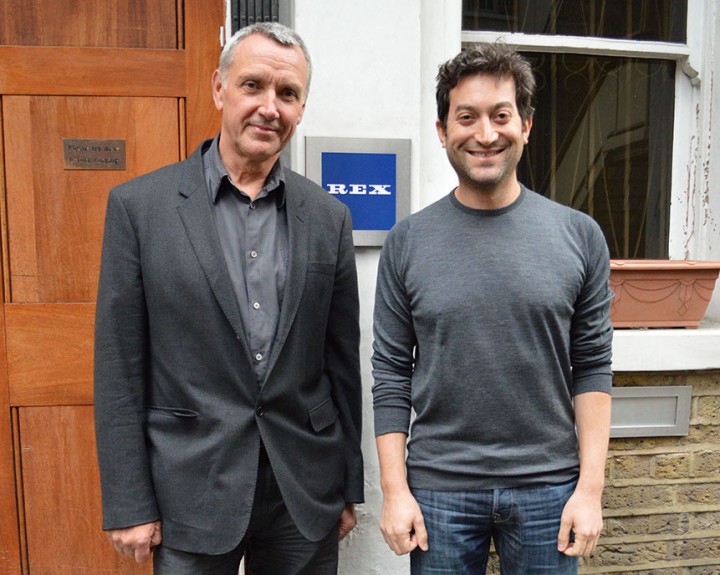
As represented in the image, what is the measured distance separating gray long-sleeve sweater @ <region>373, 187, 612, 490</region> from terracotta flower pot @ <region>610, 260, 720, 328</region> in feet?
2.82

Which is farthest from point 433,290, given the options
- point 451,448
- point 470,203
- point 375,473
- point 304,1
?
point 304,1

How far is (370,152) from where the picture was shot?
2160mm

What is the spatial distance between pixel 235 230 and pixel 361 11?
0.97 meters

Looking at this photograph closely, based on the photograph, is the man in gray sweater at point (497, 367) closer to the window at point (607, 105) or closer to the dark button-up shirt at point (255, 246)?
the dark button-up shirt at point (255, 246)

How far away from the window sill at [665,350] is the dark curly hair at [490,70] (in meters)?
1.11

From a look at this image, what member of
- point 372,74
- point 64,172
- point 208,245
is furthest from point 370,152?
point 64,172

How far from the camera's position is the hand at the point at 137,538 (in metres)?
1.54

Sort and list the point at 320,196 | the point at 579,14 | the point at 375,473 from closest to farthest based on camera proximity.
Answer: the point at 320,196 → the point at 375,473 → the point at 579,14

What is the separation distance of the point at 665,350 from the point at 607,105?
1.06 metres

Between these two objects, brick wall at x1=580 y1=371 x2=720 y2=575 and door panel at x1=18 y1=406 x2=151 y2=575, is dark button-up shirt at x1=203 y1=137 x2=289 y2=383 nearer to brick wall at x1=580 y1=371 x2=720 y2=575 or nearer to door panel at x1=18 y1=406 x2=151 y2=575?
door panel at x1=18 y1=406 x2=151 y2=575

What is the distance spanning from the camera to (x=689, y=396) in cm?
244

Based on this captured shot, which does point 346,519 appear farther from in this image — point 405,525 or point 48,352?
point 48,352

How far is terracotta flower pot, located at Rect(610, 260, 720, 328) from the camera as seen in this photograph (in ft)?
7.90

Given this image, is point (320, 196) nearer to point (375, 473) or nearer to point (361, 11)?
point (361, 11)
